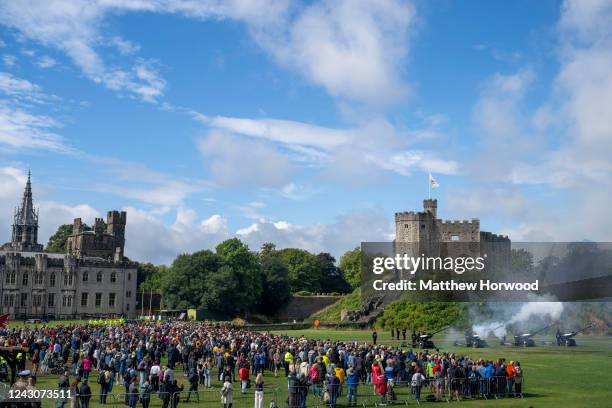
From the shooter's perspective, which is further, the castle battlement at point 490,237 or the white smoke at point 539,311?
the castle battlement at point 490,237

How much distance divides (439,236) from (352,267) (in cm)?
3124

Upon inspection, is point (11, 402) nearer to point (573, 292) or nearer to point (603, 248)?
point (573, 292)

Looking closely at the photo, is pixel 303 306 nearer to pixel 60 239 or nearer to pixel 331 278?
pixel 331 278

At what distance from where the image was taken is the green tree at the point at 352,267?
408 ft

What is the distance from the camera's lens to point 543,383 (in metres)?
28.5

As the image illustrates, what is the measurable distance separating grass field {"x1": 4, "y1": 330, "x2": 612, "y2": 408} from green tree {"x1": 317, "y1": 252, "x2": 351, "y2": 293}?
281 feet

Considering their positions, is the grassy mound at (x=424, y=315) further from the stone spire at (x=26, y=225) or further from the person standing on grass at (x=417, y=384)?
the stone spire at (x=26, y=225)

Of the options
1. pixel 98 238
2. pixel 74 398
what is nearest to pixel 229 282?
pixel 98 238

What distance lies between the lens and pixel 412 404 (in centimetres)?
2417

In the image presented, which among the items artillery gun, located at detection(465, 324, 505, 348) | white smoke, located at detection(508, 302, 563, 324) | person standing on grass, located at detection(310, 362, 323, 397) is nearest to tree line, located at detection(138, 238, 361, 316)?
white smoke, located at detection(508, 302, 563, 324)

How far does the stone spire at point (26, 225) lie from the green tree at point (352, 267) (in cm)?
5881

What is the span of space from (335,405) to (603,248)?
55.8 meters

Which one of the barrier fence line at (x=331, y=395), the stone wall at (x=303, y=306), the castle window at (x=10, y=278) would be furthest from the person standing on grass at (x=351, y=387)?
the castle window at (x=10, y=278)

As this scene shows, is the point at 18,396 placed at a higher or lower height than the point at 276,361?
higher
